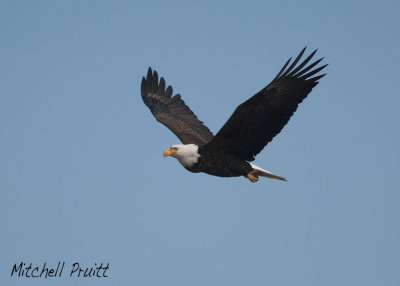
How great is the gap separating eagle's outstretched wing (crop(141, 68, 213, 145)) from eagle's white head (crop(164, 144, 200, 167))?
4.26 feet

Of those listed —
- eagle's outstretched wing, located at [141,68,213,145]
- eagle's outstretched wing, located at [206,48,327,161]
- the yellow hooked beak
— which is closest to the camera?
eagle's outstretched wing, located at [206,48,327,161]

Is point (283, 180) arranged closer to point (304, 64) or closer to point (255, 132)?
point (255, 132)

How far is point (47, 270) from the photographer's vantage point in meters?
8.59

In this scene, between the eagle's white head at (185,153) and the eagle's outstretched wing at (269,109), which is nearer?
the eagle's outstretched wing at (269,109)

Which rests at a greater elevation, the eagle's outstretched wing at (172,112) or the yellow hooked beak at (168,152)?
the eagle's outstretched wing at (172,112)

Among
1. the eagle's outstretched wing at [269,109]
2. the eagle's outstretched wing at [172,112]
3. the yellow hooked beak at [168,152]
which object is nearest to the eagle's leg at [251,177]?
the eagle's outstretched wing at [269,109]

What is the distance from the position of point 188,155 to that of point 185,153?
0.21ft

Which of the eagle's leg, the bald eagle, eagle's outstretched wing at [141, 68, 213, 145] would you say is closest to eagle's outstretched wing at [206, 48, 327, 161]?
the bald eagle

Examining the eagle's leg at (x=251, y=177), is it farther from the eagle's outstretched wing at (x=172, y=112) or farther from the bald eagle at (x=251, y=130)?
the eagle's outstretched wing at (x=172, y=112)

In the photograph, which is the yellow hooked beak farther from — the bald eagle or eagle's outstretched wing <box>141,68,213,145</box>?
eagle's outstretched wing <box>141,68,213,145</box>

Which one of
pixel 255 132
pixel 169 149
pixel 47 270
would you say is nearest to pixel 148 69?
pixel 169 149

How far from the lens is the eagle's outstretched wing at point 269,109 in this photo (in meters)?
8.22

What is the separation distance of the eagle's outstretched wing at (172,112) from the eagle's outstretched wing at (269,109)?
6.59 feet

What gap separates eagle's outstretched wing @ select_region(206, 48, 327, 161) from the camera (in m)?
8.22
